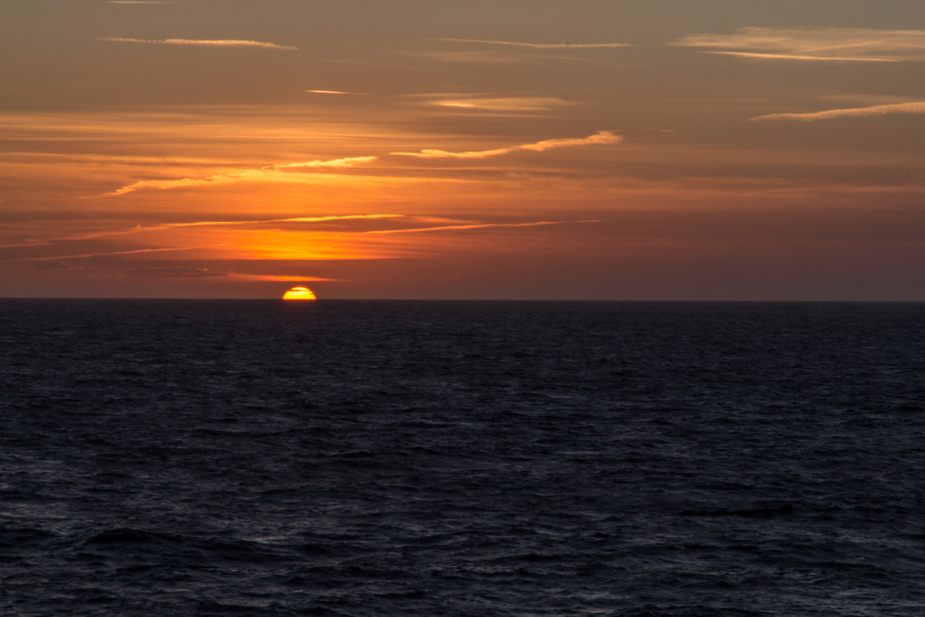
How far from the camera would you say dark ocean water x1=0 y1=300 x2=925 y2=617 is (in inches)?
858

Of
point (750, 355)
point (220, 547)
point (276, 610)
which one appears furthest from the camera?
point (750, 355)

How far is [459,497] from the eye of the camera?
30844 mm

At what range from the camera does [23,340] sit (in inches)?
4476

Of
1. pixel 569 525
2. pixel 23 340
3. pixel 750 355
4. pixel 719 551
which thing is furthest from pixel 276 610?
pixel 23 340

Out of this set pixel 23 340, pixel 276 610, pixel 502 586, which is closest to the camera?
pixel 276 610

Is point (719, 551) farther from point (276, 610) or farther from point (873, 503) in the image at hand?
point (276, 610)

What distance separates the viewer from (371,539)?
25.7 meters

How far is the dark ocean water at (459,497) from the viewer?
21781 mm

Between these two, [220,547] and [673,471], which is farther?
[673,471]

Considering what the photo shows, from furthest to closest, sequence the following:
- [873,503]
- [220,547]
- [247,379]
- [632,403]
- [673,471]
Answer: [247,379] → [632,403] → [673,471] → [873,503] → [220,547]

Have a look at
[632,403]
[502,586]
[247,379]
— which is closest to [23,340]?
[247,379]

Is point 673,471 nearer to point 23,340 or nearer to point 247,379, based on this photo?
point 247,379

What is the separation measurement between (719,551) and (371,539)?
9.63 metres

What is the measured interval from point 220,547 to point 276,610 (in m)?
4.83
